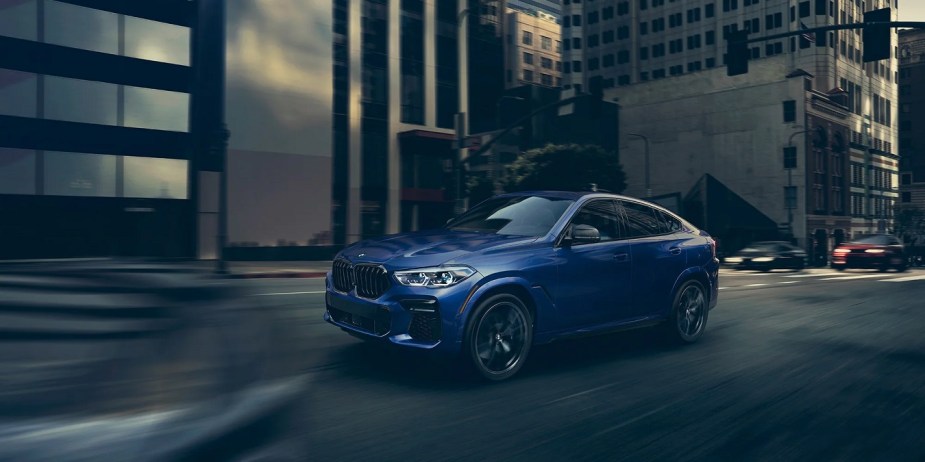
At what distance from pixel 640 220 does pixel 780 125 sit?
5536 cm

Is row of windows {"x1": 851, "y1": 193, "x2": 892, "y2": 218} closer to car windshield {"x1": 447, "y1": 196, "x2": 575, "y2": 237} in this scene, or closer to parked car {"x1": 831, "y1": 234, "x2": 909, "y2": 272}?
parked car {"x1": 831, "y1": 234, "x2": 909, "y2": 272}

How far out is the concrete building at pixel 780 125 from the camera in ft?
185

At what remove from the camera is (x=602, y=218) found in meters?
6.70

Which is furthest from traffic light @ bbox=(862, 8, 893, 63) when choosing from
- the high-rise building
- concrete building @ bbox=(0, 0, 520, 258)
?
the high-rise building

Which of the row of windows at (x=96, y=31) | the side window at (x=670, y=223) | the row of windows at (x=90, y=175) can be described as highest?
the row of windows at (x=96, y=31)

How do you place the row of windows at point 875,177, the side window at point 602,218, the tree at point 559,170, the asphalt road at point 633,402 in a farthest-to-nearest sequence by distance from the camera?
1. the row of windows at point 875,177
2. the tree at point 559,170
3. the side window at point 602,218
4. the asphalt road at point 633,402

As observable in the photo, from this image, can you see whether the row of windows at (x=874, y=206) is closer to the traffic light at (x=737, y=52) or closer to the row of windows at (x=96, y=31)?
the traffic light at (x=737, y=52)

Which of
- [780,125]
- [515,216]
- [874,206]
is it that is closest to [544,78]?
[874,206]

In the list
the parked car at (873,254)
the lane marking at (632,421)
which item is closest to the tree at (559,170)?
the parked car at (873,254)

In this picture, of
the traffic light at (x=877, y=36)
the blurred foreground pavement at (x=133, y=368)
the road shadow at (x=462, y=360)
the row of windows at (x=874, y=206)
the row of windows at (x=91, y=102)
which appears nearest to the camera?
the blurred foreground pavement at (x=133, y=368)

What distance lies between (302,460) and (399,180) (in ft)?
106

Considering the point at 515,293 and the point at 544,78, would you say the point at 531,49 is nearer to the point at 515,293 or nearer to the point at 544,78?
the point at 544,78

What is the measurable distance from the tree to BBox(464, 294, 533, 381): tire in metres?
33.8

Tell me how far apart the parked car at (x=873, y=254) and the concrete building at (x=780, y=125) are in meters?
17.8
